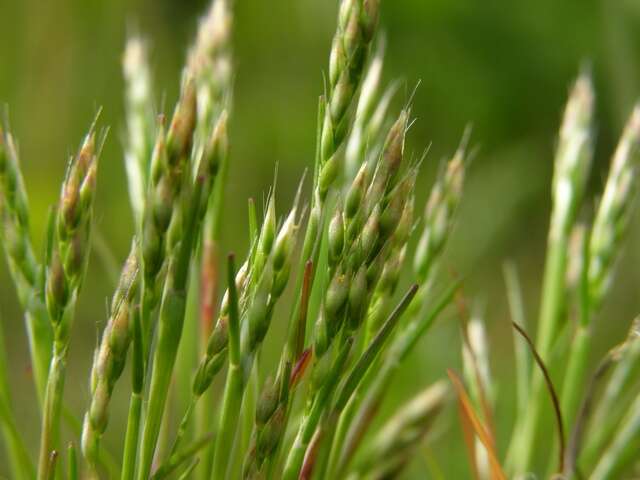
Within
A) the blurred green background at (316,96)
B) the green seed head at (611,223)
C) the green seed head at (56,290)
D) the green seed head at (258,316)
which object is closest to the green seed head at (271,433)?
the green seed head at (258,316)

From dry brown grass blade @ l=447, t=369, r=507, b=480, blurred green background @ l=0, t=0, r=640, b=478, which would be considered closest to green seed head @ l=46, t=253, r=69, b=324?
dry brown grass blade @ l=447, t=369, r=507, b=480

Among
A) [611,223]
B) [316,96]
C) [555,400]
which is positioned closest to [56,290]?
[555,400]

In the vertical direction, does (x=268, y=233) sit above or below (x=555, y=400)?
above

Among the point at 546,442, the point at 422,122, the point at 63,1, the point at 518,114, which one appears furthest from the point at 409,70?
the point at 546,442

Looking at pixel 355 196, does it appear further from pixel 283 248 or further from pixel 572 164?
pixel 572 164

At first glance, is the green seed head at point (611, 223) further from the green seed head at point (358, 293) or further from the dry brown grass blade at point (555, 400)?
the green seed head at point (358, 293)

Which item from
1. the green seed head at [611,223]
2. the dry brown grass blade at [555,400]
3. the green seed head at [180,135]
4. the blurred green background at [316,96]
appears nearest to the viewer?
the green seed head at [180,135]

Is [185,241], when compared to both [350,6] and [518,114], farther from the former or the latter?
[518,114]

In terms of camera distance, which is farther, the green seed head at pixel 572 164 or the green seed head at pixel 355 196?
the green seed head at pixel 572 164
